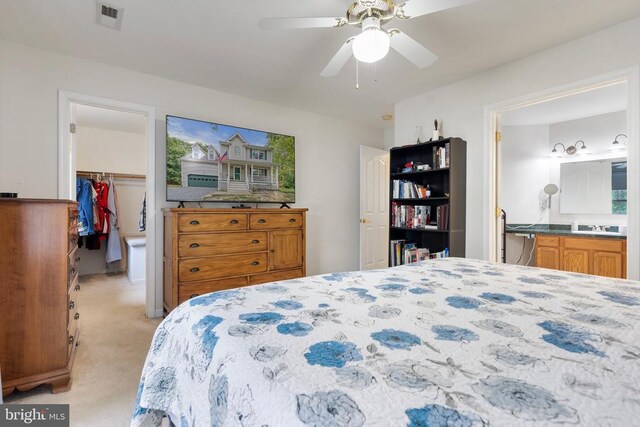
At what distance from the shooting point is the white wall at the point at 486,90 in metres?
2.21

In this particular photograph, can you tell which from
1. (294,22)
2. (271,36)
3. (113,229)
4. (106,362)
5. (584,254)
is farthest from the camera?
(113,229)

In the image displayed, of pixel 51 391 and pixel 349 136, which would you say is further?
pixel 349 136

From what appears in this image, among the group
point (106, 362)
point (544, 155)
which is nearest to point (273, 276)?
point (106, 362)

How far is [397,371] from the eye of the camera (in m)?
0.62

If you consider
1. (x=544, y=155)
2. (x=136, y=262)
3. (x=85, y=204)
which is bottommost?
(x=136, y=262)

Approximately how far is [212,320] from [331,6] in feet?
6.63

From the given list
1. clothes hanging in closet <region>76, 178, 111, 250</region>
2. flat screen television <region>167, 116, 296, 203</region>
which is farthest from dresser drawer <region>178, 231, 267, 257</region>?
clothes hanging in closet <region>76, 178, 111, 250</region>

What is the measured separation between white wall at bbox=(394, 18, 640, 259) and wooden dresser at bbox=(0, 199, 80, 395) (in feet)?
11.1

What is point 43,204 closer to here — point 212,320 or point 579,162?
point 212,320

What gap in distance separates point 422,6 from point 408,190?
6.96ft

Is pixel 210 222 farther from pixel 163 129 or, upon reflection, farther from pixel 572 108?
pixel 572 108

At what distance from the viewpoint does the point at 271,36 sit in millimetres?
2291

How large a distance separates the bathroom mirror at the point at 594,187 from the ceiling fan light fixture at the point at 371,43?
396 centimetres

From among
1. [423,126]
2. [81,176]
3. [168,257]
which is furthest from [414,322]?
[81,176]
